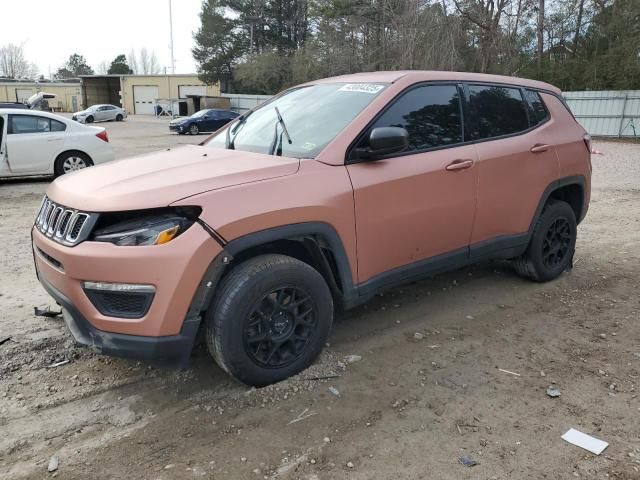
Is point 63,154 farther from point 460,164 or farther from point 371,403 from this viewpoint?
point 371,403

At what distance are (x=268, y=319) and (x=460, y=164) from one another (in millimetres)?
1867

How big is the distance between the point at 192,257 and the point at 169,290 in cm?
20

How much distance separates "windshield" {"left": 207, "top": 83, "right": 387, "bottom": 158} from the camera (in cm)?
352

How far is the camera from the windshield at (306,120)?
3.52m

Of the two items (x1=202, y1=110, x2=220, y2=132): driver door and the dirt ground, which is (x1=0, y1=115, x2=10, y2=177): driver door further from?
(x1=202, y1=110, x2=220, y2=132): driver door

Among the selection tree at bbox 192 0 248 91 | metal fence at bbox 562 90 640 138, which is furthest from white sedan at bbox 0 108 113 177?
tree at bbox 192 0 248 91

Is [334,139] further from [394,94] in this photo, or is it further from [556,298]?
[556,298]

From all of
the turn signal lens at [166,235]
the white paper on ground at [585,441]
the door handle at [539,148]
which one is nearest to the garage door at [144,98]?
the door handle at [539,148]

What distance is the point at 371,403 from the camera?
309 cm

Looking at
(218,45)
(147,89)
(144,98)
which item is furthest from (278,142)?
(144,98)

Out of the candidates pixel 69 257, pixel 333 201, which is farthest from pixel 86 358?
pixel 333 201

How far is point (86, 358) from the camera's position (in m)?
3.58

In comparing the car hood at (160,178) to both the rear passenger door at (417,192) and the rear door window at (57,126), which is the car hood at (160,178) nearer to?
the rear passenger door at (417,192)

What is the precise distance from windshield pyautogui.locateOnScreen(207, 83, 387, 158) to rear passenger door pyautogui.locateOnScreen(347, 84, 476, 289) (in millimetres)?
216
